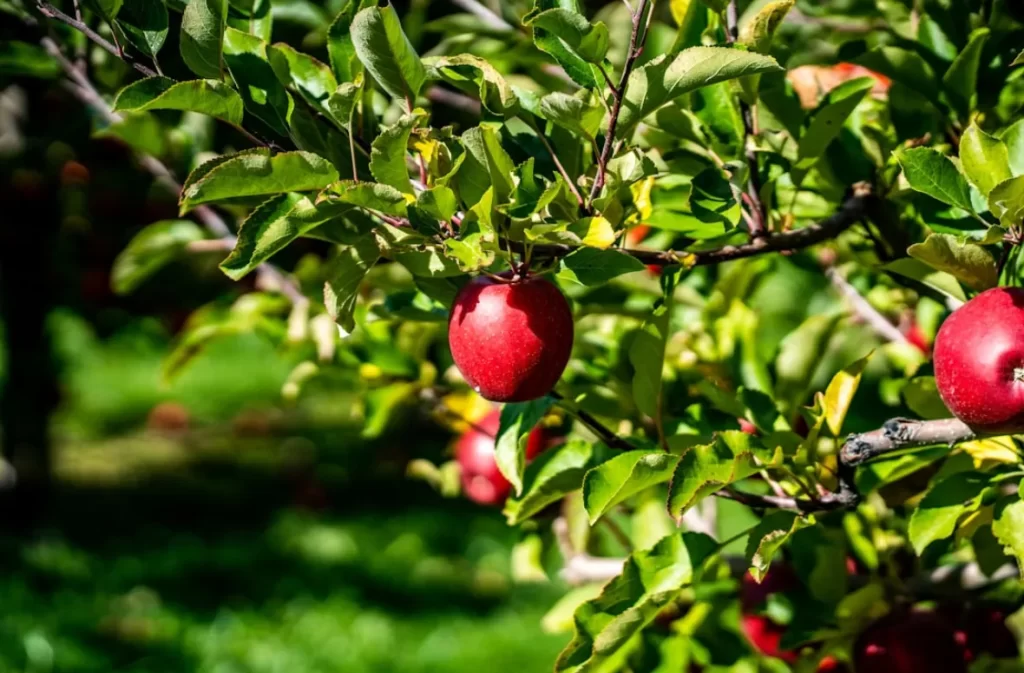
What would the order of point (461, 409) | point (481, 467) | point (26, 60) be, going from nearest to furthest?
point (26, 60) < point (461, 409) < point (481, 467)

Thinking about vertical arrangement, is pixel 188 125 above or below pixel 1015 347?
below

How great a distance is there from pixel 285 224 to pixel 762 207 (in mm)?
456

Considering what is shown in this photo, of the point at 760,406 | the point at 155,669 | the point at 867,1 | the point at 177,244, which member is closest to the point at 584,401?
the point at 760,406

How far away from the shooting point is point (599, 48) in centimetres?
83

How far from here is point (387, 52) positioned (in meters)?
0.87

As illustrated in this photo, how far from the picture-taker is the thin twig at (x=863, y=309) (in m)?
1.42

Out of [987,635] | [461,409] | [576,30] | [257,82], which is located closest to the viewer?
[576,30]

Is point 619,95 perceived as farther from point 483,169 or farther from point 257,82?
point 257,82

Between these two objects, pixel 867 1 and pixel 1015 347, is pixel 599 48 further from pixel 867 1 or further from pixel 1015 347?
pixel 867 1

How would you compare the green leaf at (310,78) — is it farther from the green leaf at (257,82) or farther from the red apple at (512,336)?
the red apple at (512,336)

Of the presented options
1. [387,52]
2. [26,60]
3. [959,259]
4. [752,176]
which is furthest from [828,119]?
[26,60]

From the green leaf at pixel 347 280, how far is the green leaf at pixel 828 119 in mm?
413

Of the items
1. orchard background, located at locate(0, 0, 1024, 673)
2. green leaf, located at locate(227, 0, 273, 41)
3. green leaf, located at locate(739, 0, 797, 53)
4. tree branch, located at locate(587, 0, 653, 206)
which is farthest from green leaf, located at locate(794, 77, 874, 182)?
green leaf, located at locate(227, 0, 273, 41)

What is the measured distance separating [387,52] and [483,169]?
4.8 inches
